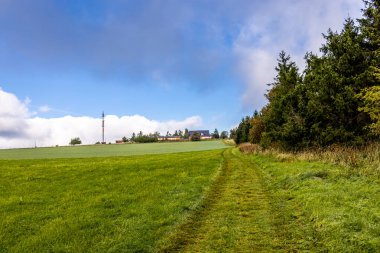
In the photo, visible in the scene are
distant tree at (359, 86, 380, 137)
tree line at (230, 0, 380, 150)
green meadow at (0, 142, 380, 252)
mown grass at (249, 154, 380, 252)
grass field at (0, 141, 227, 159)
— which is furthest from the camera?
grass field at (0, 141, 227, 159)

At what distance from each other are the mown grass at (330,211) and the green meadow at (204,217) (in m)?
0.02

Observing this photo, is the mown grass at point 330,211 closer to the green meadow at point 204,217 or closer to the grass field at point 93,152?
the green meadow at point 204,217

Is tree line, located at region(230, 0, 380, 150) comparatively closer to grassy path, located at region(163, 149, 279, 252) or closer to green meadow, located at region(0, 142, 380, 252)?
green meadow, located at region(0, 142, 380, 252)

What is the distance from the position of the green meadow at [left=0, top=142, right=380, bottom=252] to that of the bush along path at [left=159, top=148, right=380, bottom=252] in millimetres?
27

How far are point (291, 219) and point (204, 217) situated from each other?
2956 millimetres

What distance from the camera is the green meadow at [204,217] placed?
8.52 metres

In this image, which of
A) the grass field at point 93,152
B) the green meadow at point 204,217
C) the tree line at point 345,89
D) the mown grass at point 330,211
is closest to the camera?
the mown grass at point 330,211

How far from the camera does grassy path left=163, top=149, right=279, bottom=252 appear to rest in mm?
8305

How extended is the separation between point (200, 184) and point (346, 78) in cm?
1821

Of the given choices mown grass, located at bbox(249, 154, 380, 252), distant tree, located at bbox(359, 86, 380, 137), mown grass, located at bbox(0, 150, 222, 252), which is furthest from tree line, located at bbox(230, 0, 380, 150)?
mown grass, located at bbox(0, 150, 222, 252)

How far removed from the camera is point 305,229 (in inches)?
370

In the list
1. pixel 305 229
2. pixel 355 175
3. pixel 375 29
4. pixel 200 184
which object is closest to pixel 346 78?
pixel 375 29

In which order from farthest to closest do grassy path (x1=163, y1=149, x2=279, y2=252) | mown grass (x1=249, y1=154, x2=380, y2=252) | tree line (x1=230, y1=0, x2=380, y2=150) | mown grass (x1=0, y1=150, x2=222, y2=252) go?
tree line (x1=230, y1=0, x2=380, y2=150) → mown grass (x1=0, y1=150, x2=222, y2=252) → grassy path (x1=163, y1=149, x2=279, y2=252) → mown grass (x1=249, y1=154, x2=380, y2=252)

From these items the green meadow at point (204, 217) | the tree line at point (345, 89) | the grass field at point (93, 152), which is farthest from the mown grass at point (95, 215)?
the grass field at point (93, 152)
